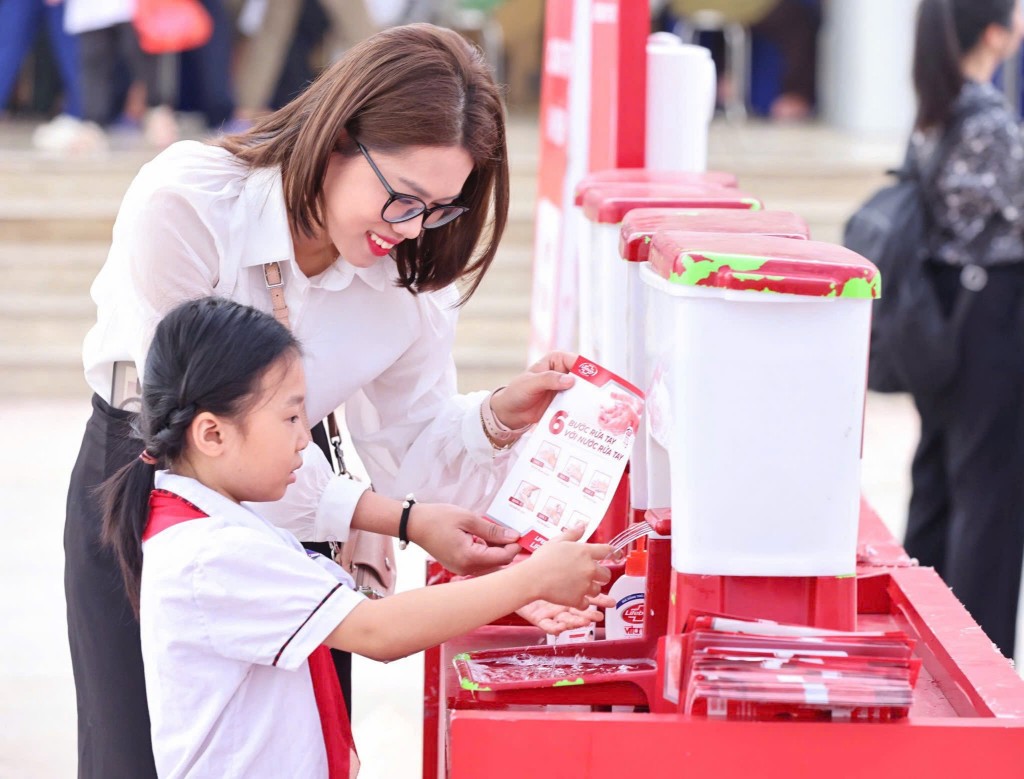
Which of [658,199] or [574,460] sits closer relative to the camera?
[574,460]

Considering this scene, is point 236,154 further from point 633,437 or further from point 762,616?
point 762,616

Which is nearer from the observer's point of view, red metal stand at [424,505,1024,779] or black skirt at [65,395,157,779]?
red metal stand at [424,505,1024,779]

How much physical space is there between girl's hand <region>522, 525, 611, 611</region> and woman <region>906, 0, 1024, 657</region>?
2111mm

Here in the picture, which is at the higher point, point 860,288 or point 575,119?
point 575,119

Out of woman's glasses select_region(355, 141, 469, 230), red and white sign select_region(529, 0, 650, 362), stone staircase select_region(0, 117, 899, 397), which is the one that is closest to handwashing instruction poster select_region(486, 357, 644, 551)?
woman's glasses select_region(355, 141, 469, 230)

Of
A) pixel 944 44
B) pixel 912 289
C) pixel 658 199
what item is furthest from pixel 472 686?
pixel 944 44

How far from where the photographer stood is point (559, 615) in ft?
6.22

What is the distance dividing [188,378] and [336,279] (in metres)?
0.40

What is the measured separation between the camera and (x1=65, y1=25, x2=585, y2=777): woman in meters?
1.91

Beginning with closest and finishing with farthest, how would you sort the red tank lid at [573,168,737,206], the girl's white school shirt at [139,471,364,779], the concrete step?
the girl's white school shirt at [139,471,364,779]
the red tank lid at [573,168,737,206]
the concrete step

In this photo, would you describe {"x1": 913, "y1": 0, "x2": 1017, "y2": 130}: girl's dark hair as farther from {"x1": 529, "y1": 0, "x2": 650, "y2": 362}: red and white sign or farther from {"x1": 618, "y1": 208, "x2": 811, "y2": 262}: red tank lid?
{"x1": 618, "y1": 208, "x2": 811, "y2": 262}: red tank lid

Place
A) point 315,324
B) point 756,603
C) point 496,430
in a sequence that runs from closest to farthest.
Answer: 1. point 756,603
2. point 315,324
3. point 496,430

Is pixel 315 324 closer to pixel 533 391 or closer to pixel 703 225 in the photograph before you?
pixel 533 391

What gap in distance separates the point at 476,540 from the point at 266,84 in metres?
7.00
